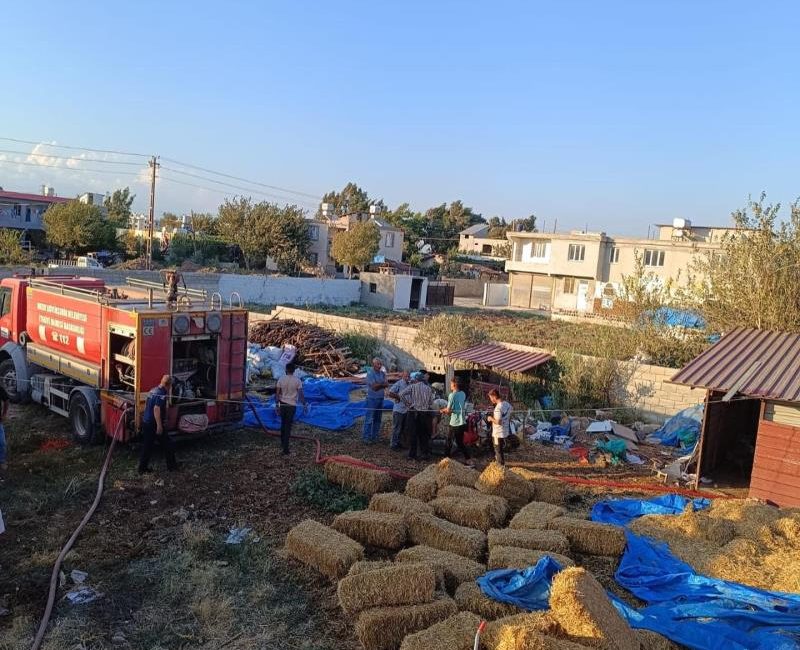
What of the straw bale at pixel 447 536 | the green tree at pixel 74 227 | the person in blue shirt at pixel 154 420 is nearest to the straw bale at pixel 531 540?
the straw bale at pixel 447 536

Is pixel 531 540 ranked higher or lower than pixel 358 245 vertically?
lower

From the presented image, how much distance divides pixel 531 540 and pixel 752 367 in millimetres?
5797

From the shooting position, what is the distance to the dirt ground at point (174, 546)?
6090mm

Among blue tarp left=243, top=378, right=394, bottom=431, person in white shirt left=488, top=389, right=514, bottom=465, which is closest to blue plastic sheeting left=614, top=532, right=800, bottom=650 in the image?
person in white shirt left=488, top=389, right=514, bottom=465

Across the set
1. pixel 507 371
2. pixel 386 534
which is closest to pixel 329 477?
pixel 386 534

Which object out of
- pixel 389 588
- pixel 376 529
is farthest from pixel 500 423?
pixel 389 588

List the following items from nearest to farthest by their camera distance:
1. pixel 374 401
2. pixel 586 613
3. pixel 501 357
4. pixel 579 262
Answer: pixel 586 613
pixel 374 401
pixel 501 357
pixel 579 262

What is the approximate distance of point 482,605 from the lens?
19.9ft

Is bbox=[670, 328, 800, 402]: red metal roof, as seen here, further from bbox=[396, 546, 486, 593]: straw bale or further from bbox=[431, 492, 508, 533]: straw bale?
bbox=[396, 546, 486, 593]: straw bale

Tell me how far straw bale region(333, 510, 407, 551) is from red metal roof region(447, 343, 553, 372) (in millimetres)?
8303

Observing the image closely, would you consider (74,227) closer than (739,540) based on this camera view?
No

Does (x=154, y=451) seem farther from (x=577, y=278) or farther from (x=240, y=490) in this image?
(x=577, y=278)

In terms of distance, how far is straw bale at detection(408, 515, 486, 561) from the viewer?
289 inches

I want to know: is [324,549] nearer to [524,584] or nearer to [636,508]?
[524,584]
